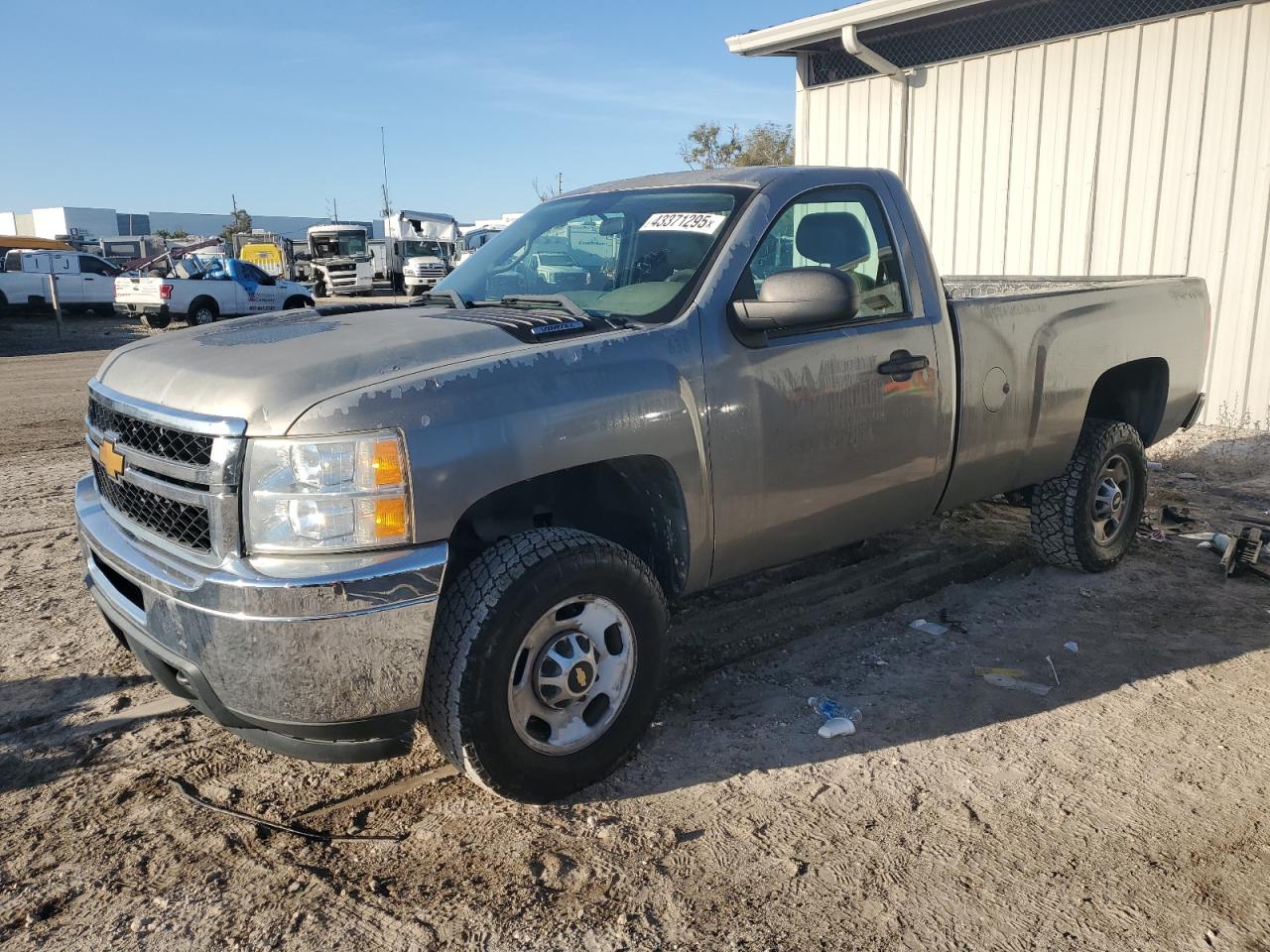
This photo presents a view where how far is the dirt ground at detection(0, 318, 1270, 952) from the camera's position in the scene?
2.63m

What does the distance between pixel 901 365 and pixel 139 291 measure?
22.8 metres

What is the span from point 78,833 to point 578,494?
185cm

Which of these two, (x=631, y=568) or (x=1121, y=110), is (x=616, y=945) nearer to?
(x=631, y=568)

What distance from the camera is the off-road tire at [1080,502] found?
204 inches

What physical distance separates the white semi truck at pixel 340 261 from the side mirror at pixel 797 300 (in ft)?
123

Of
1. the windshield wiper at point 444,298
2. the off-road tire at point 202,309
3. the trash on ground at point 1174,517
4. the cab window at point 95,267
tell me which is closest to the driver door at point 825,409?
the windshield wiper at point 444,298

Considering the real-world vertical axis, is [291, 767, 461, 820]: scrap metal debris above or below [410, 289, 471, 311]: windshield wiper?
below

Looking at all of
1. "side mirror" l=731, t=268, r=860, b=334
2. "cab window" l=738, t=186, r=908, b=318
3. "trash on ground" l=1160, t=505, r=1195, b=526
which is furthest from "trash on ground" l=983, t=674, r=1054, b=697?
"trash on ground" l=1160, t=505, r=1195, b=526

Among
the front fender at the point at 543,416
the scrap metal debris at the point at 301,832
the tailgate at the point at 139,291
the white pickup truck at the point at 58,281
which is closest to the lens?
the front fender at the point at 543,416

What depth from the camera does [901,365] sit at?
4.04 m

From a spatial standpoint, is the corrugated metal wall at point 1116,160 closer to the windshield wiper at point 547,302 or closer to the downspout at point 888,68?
the downspout at point 888,68

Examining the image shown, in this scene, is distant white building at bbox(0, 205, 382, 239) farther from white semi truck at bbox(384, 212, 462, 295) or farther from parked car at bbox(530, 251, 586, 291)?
parked car at bbox(530, 251, 586, 291)

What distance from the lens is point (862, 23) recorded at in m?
10.4

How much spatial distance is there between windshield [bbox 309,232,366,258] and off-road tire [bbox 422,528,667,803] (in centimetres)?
3854
